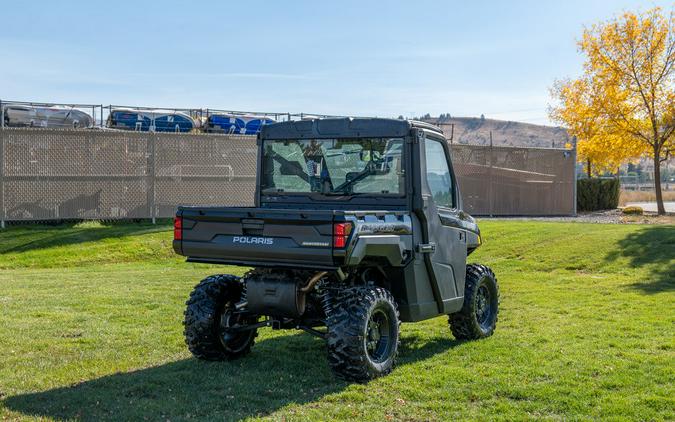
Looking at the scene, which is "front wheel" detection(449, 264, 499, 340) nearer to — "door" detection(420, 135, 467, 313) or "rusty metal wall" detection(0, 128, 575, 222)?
A: "door" detection(420, 135, 467, 313)

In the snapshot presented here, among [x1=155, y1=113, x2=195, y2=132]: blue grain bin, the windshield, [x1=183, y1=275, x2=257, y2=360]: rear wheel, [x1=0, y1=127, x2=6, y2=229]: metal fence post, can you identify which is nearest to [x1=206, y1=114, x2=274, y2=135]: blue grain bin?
[x1=155, y1=113, x2=195, y2=132]: blue grain bin

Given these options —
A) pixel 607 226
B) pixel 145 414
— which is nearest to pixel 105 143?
pixel 607 226

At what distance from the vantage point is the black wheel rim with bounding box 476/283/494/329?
29.3 feet

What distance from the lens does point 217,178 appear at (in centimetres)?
2212

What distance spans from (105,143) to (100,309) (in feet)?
35.9

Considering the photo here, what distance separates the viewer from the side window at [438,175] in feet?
25.8

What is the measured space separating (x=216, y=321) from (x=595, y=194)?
90.1 ft

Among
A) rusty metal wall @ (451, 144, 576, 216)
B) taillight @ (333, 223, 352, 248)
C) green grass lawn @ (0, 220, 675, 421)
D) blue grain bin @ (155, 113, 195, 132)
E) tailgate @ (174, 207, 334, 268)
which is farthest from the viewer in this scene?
rusty metal wall @ (451, 144, 576, 216)

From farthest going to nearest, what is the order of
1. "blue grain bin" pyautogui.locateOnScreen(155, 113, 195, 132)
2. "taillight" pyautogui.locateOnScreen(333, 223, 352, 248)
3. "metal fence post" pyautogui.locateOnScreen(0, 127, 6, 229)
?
"blue grain bin" pyautogui.locateOnScreen(155, 113, 195, 132)
"metal fence post" pyautogui.locateOnScreen(0, 127, 6, 229)
"taillight" pyautogui.locateOnScreen(333, 223, 352, 248)

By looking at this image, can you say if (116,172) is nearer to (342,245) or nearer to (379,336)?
(379,336)

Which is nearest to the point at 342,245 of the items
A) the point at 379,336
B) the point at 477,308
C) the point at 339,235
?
the point at 339,235

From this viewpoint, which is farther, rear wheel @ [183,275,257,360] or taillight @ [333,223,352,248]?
rear wheel @ [183,275,257,360]

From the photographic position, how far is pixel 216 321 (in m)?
7.60

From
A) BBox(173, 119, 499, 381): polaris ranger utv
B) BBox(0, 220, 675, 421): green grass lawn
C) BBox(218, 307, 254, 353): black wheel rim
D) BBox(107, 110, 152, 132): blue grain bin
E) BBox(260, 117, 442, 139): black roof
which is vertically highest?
BBox(107, 110, 152, 132): blue grain bin
